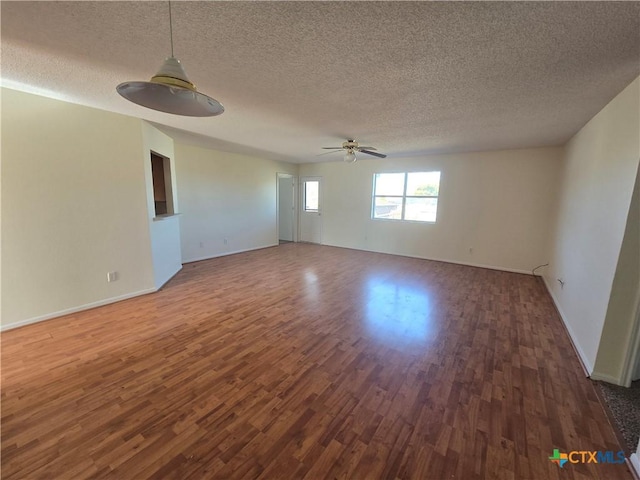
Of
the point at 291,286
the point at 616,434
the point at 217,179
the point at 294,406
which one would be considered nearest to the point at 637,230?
the point at 616,434

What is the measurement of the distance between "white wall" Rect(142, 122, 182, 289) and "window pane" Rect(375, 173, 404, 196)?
4.59 metres

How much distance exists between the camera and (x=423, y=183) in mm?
5957

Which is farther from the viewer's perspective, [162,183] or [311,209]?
[311,209]

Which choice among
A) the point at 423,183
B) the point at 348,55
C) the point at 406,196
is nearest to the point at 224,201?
the point at 406,196

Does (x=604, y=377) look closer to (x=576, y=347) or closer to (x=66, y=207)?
(x=576, y=347)

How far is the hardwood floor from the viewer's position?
1375mm

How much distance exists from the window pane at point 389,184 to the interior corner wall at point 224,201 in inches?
106

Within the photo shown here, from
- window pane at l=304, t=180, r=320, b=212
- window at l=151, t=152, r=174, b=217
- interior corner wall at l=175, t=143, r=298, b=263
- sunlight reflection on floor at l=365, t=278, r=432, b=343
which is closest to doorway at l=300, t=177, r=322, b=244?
window pane at l=304, t=180, r=320, b=212

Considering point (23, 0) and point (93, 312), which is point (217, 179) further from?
point (23, 0)

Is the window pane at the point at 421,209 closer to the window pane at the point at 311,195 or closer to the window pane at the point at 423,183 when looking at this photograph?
the window pane at the point at 423,183

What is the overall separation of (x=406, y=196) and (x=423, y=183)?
1.56 ft

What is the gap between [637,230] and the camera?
1831mm

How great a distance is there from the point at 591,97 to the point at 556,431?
2813 millimetres

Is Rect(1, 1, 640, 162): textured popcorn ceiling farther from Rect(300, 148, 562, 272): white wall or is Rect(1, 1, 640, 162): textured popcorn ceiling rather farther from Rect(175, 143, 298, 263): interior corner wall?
Rect(175, 143, 298, 263): interior corner wall
